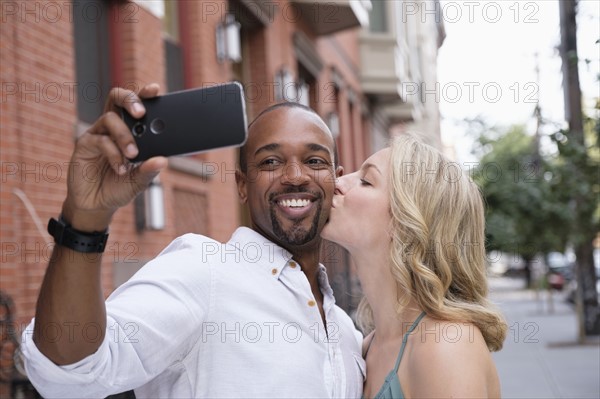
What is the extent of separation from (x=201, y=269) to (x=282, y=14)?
10452 millimetres

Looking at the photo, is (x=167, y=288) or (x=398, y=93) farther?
(x=398, y=93)

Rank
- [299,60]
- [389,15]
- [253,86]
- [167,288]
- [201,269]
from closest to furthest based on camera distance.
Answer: [167,288] < [201,269] < [253,86] < [299,60] < [389,15]

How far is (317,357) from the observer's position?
232 cm

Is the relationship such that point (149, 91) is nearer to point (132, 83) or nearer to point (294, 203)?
point (294, 203)

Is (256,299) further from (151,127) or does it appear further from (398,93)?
(398,93)

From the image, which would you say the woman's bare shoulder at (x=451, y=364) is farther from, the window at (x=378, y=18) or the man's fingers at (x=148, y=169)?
the window at (x=378, y=18)

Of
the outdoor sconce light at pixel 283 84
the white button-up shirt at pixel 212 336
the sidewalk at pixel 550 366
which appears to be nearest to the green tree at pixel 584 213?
the sidewalk at pixel 550 366

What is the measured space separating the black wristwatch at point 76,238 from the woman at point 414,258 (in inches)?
48.3

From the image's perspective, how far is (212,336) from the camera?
2199 millimetres

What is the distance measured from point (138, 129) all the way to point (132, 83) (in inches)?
228

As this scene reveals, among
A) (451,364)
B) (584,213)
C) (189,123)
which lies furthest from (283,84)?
(189,123)

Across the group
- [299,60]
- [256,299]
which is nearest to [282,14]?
[299,60]

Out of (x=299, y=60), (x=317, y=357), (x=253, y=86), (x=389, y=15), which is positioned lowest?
(x=317, y=357)

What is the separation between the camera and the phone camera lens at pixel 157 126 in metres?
1.59
